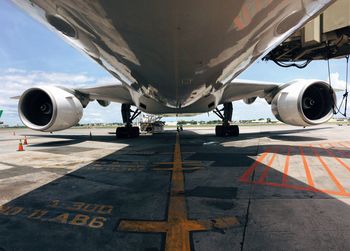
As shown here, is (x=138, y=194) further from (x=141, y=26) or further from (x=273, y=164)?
(x=273, y=164)

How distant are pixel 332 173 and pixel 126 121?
1215 cm

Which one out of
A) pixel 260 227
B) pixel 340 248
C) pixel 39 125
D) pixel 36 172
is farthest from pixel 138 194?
pixel 39 125

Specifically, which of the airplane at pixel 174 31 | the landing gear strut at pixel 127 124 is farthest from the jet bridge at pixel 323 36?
the landing gear strut at pixel 127 124

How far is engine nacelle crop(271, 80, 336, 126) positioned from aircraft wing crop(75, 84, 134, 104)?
6552 millimetres

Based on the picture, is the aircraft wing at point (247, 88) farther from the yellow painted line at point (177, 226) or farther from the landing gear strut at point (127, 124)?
the yellow painted line at point (177, 226)

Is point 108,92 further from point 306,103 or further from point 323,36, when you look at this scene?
point 323,36

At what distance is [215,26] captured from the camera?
→ 8.40 ft

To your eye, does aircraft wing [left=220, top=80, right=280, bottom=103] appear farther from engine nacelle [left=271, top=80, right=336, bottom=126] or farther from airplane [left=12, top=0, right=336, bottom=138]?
airplane [left=12, top=0, right=336, bottom=138]

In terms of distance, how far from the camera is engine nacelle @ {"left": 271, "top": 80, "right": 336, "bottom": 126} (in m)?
8.45

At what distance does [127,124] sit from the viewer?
15.8m

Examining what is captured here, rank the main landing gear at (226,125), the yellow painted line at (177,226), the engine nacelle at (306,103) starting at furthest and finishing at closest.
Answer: the main landing gear at (226,125)
the engine nacelle at (306,103)
the yellow painted line at (177,226)

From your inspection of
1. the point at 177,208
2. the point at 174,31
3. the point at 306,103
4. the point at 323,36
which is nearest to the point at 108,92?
the point at 306,103

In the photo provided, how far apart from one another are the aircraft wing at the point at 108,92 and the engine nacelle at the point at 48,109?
1.42 meters

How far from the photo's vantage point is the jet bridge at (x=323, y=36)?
5828 mm
